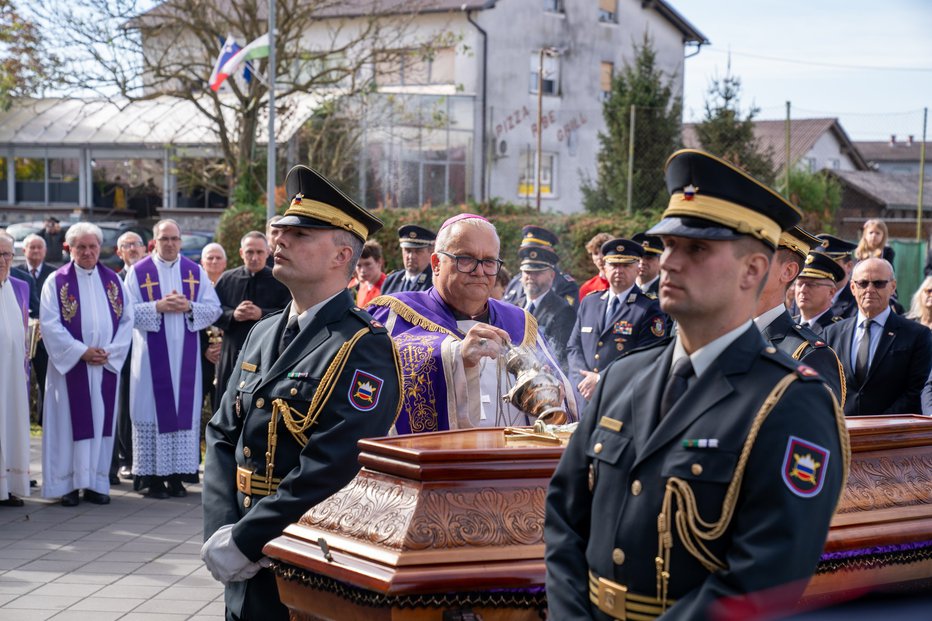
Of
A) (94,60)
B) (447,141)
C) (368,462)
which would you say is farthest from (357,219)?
(447,141)

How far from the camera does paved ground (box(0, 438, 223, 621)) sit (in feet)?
20.3

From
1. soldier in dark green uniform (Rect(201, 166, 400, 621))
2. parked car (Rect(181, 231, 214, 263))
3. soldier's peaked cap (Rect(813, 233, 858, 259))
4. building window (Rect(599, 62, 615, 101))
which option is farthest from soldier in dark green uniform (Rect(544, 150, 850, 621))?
building window (Rect(599, 62, 615, 101))

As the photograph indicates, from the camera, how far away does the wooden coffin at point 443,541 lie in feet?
10.1

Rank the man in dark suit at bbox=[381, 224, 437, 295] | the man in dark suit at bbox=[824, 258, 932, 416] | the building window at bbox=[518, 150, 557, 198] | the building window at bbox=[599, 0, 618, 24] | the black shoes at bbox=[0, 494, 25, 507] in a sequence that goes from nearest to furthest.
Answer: the man in dark suit at bbox=[824, 258, 932, 416] < the black shoes at bbox=[0, 494, 25, 507] < the man in dark suit at bbox=[381, 224, 437, 295] < the building window at bbox=[518, 150, 557, 198] < the building window at bbox=[599, 0, 618, 24]

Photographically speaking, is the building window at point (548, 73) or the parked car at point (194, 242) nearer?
the parked car at point (194, 242)

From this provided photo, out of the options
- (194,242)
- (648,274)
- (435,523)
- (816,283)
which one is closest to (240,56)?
(194,242)

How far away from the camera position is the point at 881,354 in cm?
748

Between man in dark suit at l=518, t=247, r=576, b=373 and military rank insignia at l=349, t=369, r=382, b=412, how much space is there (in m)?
6.21

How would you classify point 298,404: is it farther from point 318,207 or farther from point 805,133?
point 805,133

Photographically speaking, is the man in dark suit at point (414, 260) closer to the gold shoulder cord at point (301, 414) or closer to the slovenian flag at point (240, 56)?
the gold shoulder cord at point (301, 414)

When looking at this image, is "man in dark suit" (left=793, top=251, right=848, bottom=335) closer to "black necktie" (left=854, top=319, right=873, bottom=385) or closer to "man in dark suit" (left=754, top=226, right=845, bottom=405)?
"black necktie" (left=854, top=319, right=873, bottom=385)

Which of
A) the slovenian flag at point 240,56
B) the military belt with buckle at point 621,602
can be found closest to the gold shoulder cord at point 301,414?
the military belt with buckle at point 621,602

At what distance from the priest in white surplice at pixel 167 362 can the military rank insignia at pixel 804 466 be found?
773cm

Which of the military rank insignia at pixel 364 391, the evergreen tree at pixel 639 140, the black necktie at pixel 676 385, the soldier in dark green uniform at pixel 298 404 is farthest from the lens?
the evergreen tree at pixel 639 140
